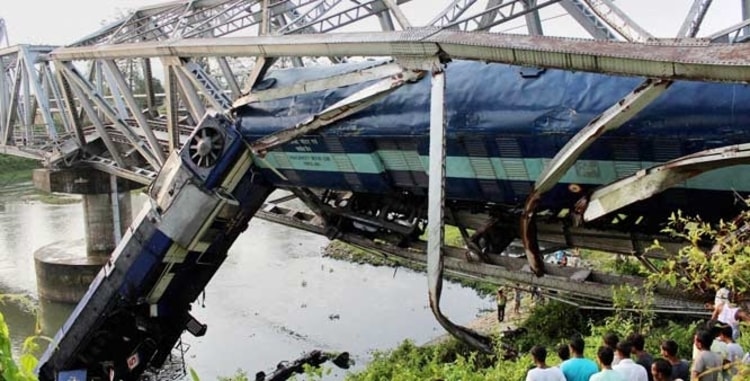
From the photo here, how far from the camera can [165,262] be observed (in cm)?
1282

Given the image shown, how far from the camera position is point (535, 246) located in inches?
389

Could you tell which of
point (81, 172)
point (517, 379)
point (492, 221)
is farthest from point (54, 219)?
point (517, 379)

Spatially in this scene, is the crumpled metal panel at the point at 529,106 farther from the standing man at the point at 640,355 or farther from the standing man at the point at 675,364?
the standing man at the point at 675,364

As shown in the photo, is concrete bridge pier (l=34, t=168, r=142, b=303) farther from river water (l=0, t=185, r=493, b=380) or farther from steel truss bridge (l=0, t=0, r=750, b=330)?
steel truss bridge (l=0, t=0, r=750, b=330)

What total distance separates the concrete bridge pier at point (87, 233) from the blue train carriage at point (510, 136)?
47.4ft

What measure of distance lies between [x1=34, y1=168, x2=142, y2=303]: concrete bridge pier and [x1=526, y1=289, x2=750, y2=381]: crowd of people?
20906 mm

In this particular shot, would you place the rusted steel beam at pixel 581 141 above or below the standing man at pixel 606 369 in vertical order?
above

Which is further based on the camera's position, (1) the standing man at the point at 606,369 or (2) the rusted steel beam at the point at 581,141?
(2) the rusted steel beam at the point at 581,141

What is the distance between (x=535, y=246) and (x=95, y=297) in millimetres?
7673

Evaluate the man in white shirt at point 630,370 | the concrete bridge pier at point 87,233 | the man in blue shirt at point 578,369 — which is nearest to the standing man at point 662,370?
the man in white shirt at point 630,370

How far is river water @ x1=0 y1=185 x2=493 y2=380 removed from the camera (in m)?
19.3

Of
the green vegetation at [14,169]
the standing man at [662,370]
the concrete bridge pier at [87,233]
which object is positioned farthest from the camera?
the green vegetation at [14,169]

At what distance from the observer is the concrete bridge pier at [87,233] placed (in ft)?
79.5

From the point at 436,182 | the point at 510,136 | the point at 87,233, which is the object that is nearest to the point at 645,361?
the point at 436,182
